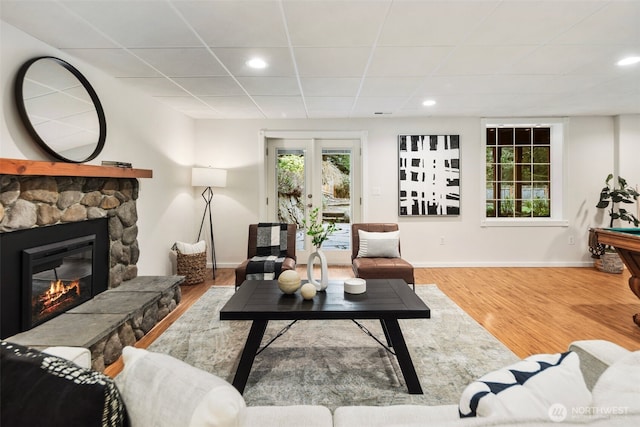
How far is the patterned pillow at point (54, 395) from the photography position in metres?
0.69

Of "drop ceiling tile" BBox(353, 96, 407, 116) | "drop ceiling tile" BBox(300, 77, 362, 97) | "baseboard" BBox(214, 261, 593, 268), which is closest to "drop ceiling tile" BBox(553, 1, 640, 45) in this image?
"drop ceiling tile" BBox(300, 77, 362, 97)

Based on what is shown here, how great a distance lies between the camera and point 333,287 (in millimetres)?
2641

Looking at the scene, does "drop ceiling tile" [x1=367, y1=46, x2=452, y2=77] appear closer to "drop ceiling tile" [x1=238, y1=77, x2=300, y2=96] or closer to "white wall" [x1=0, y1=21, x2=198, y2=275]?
"drop ceiling tile" [x1=238, y1=77, x2=300, y2=96]

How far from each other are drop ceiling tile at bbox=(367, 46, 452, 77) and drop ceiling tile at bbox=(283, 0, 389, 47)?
0.95ft

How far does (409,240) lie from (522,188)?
2.14m

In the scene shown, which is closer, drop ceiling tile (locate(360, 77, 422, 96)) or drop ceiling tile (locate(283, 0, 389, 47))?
drop ceiling tile (locate(283, 0, 389, 47))

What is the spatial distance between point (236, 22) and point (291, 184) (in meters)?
3.40

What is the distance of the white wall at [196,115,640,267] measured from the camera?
17.3 feet

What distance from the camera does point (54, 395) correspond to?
28.0 inches

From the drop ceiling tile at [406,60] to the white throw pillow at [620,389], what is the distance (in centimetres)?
247

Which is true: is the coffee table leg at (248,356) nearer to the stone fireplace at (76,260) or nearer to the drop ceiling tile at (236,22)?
the stone fireplace at (76,260)

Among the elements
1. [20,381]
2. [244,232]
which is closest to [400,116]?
[244,232]

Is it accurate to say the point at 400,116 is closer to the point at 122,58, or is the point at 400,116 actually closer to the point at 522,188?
the point at 522,188

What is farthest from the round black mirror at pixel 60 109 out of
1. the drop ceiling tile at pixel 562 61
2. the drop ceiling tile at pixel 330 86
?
the drop ceiling tile at pixel 562 61
